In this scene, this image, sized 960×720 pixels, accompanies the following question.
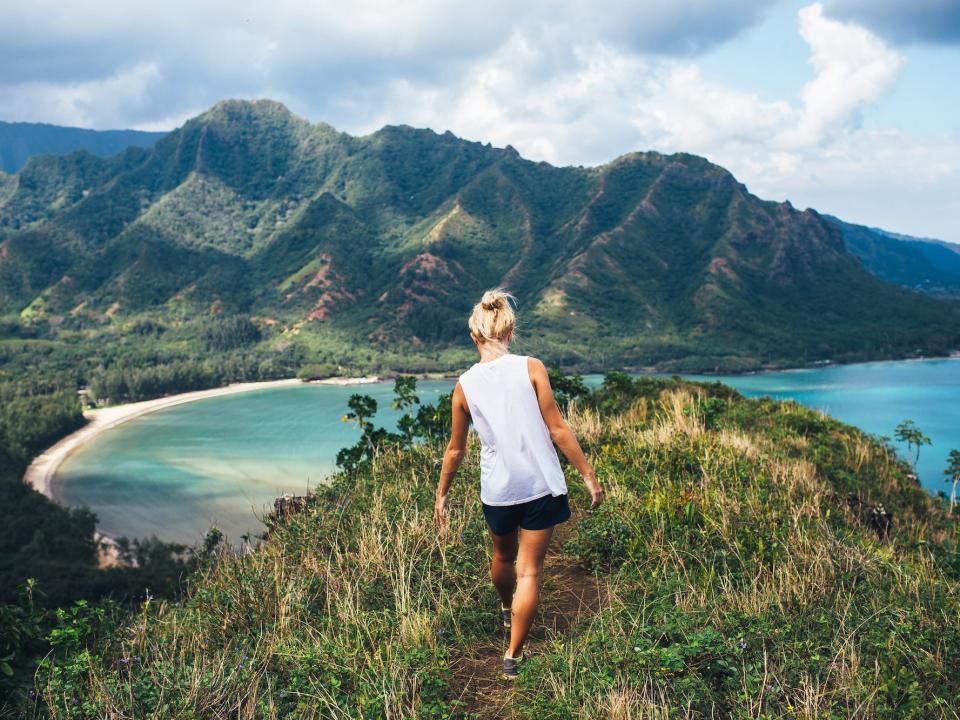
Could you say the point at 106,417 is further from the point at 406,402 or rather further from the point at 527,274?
the point at 527,274

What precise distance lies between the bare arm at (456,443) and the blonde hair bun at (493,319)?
30cm

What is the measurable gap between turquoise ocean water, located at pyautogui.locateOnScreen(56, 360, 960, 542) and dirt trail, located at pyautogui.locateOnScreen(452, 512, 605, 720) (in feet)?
83.5

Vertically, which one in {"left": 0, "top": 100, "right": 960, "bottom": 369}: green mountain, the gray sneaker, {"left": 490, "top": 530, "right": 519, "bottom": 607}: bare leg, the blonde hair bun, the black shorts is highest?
{"left": 0, "top": 100, "right": 960, "bottom": 369}: green mountain

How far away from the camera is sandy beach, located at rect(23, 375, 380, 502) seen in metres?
52.3

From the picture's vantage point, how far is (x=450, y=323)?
126250mm

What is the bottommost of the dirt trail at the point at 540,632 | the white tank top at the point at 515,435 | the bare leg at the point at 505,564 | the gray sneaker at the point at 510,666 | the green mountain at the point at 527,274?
the dirt trail at the point at 540,632

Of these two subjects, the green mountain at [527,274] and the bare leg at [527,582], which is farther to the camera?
the green mountain at [527,274]

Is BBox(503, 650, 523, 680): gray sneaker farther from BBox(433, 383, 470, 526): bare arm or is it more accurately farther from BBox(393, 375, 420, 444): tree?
BBox(393, 375, 420, 444): tree

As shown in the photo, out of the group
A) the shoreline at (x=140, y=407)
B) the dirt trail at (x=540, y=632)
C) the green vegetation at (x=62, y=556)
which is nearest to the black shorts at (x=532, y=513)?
the dirt trail at (x=540, y=632)

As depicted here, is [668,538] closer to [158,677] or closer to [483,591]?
[483,591]

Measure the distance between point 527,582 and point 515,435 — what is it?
2.46ft

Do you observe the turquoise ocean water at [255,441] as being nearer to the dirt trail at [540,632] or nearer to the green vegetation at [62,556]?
the green vegetation at [62,556]

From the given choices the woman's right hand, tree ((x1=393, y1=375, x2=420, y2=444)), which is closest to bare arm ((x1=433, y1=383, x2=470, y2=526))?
the woman's right hand

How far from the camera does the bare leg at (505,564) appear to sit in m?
3.09
